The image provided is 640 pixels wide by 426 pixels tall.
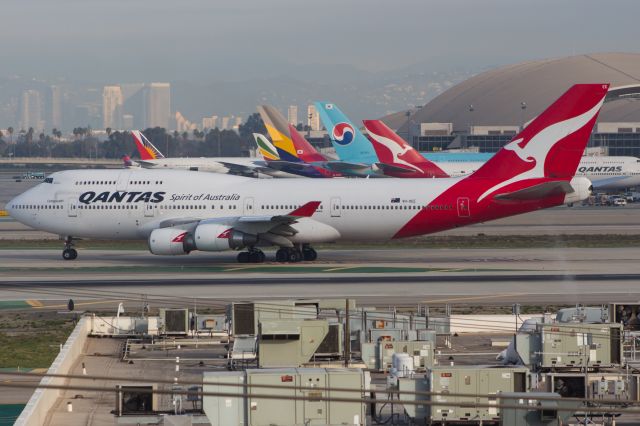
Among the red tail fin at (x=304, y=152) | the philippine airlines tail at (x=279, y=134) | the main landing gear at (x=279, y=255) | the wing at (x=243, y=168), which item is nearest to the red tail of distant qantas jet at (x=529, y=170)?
the main landing gear at (x=279, y=255)

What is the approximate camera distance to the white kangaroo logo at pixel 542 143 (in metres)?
65.9

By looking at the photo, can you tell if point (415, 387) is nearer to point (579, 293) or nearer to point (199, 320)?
point (199, 320)

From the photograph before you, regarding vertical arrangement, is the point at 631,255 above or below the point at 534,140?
below

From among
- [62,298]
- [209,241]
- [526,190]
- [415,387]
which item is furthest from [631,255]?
[415,387]

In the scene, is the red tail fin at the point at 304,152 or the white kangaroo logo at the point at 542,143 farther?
the red tail fin at the point at 304,152

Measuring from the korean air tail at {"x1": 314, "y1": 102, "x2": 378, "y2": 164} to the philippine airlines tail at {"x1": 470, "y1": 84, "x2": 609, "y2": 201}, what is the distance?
57.0 metres

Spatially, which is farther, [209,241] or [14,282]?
[209,241]

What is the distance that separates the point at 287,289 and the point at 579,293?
13.2 meters

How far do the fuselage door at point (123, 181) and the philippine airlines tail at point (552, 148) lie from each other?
776 inches

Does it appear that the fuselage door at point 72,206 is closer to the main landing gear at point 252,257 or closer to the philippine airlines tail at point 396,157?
the main landing gear at point 252,257

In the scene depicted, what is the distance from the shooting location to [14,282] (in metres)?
60.7

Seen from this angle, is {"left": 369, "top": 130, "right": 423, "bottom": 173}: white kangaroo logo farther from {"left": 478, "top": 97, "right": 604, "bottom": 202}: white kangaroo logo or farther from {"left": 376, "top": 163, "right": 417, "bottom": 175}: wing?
{"left": 478, "top": 97, "right": 604, "bottom": 202}: white kangaroo logo

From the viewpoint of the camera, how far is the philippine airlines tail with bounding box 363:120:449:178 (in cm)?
11088

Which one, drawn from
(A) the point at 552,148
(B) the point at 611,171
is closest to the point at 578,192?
(A) the point at 552,148
